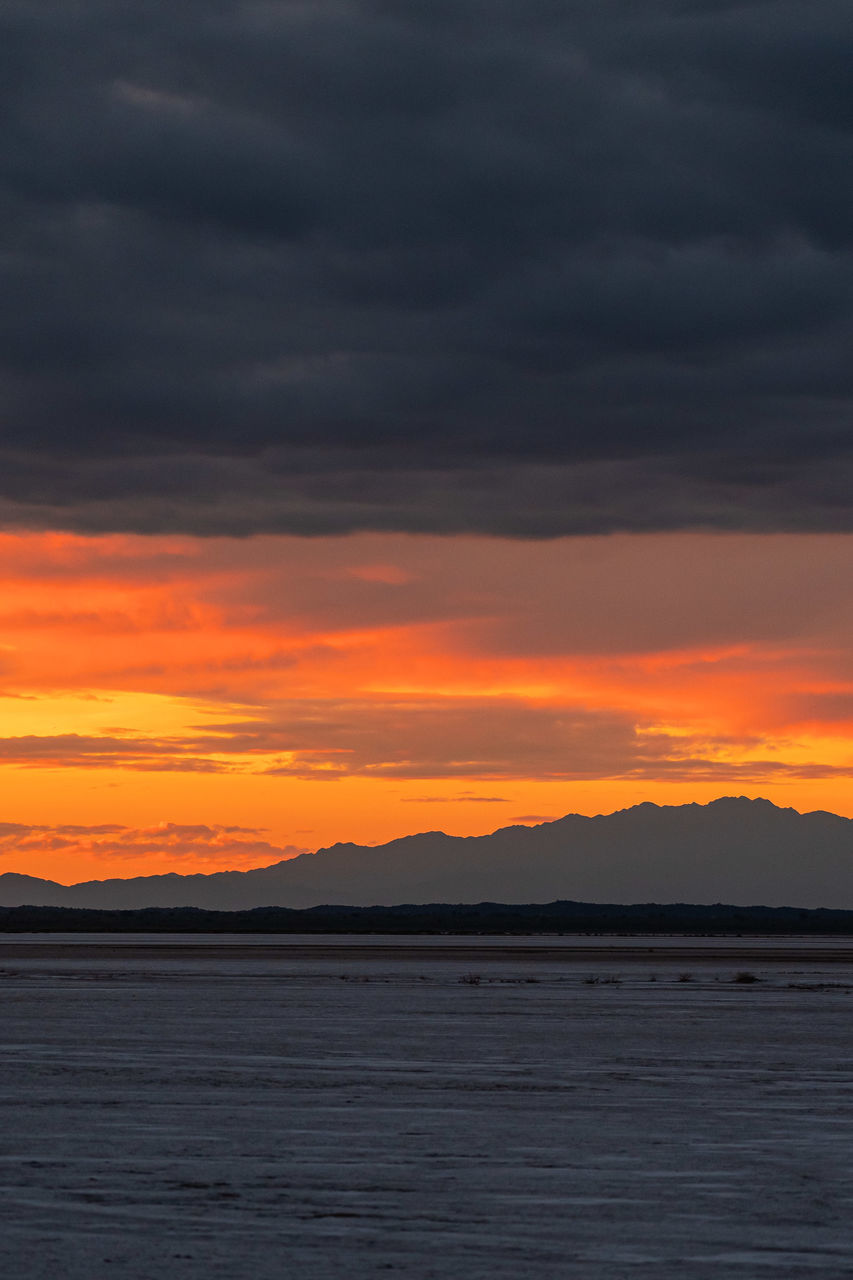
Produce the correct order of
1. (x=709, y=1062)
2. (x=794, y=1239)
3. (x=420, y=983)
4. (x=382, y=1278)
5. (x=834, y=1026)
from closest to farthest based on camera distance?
1. (x=382, y=1278)
2. (x=794, y=1239)
3. (x=709, y=1062)
4. (x=834, y=1026)
5. (x=420, y=983)

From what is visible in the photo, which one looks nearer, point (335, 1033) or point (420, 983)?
point (335, 1033)

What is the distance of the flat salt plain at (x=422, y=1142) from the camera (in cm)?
1716

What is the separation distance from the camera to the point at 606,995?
220ft

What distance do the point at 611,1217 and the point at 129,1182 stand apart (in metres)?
5.70

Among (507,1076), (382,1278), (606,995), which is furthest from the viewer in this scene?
(606,995)

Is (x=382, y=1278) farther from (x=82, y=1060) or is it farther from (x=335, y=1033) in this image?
(x=335, y=1033)

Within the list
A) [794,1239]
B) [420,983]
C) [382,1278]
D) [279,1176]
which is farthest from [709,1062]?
[420,983]

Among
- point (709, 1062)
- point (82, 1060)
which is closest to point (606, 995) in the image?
point (709, 1062)

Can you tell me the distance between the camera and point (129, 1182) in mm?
21031

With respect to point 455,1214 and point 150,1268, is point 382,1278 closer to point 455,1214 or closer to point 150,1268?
point 150,1268

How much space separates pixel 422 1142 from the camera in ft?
81.7

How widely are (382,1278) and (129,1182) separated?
6035 mm

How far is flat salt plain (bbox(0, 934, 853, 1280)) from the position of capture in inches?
675

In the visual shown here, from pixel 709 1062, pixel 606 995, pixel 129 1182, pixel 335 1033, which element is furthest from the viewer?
pixel 606 995
